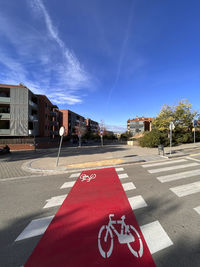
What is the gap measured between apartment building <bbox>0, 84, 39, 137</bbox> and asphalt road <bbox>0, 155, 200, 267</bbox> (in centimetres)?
1940

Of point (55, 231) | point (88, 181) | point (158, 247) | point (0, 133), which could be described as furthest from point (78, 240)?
point (0, 133)

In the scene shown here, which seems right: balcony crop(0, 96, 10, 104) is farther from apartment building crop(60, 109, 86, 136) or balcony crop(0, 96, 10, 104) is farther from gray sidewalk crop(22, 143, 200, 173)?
apartment building crop(60, 109, 86, 136)

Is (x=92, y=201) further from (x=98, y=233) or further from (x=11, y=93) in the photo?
(x=11, y=93)

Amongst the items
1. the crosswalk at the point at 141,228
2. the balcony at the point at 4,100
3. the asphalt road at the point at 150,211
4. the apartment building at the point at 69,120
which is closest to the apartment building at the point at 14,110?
the balcony at the point at 4,100

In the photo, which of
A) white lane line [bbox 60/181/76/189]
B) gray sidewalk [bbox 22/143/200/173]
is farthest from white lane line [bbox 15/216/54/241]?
gray sidewalk [bbox 22/143/200/173]

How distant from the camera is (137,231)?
2.50 m

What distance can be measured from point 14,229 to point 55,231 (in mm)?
995

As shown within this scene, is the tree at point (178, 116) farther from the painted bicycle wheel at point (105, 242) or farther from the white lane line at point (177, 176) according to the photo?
the painted bicycle wheel at point (105, 242)

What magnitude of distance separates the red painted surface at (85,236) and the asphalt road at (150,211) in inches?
9.1

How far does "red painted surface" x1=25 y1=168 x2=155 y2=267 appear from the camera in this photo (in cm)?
191

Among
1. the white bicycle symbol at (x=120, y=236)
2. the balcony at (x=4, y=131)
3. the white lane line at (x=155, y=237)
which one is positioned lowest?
the white lane line at (x=155, y=237)

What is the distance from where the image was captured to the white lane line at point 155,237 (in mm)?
2170

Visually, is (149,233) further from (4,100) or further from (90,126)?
(90,126)

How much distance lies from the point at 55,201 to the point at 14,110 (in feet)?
78.4
